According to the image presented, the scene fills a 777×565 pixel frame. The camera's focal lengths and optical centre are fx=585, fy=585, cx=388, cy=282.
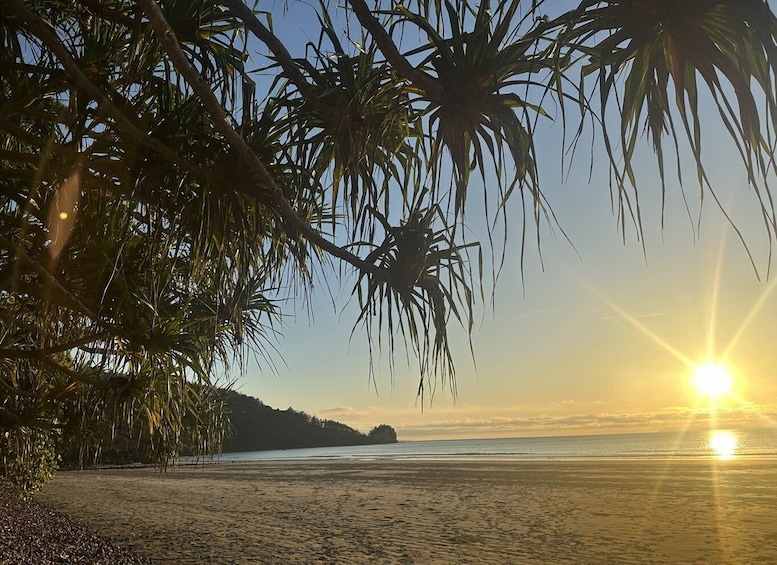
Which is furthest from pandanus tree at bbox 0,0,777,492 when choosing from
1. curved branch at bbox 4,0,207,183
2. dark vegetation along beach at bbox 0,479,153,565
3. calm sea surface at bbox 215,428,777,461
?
calm sea surface at bbox 215,428,777,461

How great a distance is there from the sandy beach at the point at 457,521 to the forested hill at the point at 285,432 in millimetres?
53883

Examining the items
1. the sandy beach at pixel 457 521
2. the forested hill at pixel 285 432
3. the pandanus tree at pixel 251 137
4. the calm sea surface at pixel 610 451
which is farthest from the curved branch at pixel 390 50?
the forested hill at pixel 285 432

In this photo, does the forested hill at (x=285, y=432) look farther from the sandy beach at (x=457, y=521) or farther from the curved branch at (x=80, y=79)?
the curved branch at (x=80, y=79)

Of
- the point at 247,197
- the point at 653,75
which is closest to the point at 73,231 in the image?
the point at 247,197

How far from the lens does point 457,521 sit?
8.94m

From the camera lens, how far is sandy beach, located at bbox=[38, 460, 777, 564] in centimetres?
646

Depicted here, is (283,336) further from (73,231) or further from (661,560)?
(661,560)

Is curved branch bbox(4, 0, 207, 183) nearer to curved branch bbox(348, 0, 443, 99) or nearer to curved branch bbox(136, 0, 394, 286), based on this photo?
curved branch bbox(136, 0, 394, 286)

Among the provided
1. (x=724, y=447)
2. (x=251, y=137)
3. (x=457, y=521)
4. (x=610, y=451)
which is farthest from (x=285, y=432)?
(x=251, y=137)

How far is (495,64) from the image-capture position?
1.84 m

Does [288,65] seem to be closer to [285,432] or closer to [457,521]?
[457,521]

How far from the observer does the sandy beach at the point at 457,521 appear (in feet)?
21.2

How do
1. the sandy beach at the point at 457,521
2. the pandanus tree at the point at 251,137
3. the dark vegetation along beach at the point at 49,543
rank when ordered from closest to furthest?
the pandanus tree at the point at 251,137, the dark vegetation along beach at the point at 49,543, the sandy beach at the point at 457,521

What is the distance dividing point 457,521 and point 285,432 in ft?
265
